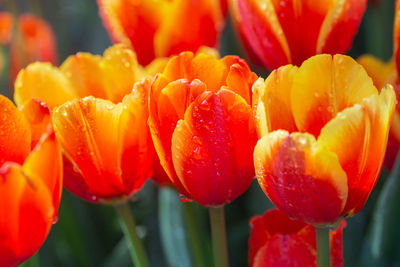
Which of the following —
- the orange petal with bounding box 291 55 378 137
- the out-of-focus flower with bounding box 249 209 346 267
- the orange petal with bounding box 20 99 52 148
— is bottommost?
the out-of-focus flower with bounding box 249 209 346 267

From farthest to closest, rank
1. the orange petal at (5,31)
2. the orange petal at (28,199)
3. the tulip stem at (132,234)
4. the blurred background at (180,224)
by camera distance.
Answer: the orange petal at (5,31)
the blurred background at (180,224)
the tulip stem at (132,234)
the orange petal at (28,199)

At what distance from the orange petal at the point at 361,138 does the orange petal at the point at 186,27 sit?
27cm

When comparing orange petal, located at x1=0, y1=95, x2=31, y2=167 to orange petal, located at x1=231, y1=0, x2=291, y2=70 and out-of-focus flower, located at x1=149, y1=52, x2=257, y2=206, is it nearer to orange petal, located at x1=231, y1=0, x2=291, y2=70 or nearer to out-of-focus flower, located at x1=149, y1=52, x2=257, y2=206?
out-of-focus flower, located at x1=149, y1=52, x2=257, y2=206

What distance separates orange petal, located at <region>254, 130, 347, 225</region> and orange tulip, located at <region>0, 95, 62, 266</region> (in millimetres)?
113

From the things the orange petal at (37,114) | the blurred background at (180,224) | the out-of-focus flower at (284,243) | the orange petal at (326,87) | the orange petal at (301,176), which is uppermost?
the orange petal at (37,114)

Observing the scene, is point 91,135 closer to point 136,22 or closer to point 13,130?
point 13,130

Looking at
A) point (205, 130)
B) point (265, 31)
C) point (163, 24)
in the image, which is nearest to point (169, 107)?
point (205, 130)

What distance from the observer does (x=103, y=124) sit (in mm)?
390

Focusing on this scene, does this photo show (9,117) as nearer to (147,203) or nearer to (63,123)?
(63,123)

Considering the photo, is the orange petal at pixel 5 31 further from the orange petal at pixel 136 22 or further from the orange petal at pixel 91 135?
the orange petal at pixel 91 135

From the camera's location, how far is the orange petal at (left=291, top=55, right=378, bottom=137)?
365 mm

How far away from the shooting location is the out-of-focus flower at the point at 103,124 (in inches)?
15.2

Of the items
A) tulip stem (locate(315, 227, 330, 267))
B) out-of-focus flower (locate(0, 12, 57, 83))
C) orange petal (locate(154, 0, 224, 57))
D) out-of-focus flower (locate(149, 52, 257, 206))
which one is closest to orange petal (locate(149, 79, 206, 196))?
out-of-focus flower (locate(149, 52, 257, 206))

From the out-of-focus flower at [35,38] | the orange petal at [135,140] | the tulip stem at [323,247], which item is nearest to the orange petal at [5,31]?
the out-of-focus flower at [35,38]
